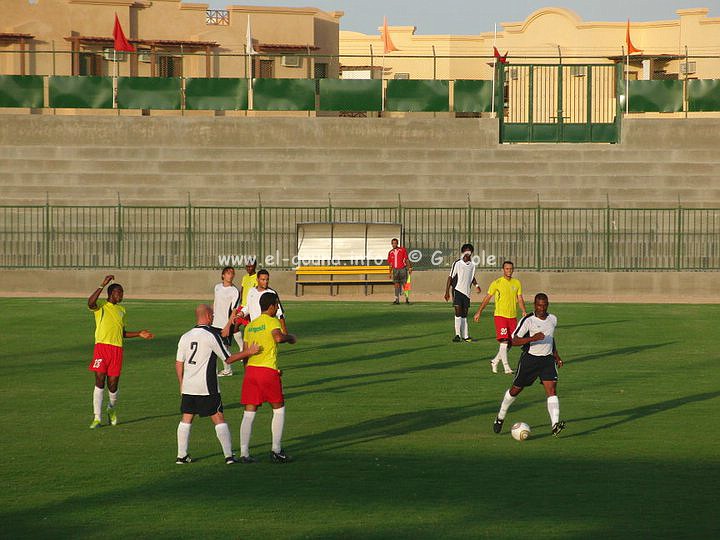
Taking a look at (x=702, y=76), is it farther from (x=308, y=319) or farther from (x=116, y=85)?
(x=308, y=319)

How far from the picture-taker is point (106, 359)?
599 inches

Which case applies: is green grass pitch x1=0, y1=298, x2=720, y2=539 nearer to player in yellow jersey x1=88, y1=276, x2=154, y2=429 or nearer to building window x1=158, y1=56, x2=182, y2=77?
player in yellow jersey x1=88, y1=276, x2=154, y2=429

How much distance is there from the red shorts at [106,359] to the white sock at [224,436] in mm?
2743

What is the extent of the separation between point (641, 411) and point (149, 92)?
32.2 metres

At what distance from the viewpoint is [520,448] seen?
46.6ft

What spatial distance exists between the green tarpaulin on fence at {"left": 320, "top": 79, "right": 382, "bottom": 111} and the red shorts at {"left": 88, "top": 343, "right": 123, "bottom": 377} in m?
30.7

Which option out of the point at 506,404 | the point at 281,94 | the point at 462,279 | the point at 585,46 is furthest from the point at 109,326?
the point at 585,46

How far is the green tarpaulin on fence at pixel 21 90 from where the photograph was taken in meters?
45.0

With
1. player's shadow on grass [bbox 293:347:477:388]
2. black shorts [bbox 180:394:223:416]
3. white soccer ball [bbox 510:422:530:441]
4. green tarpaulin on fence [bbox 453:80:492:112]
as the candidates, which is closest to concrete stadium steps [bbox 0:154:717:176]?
green tarpaulin on fence [bbox 453:80:492:112]

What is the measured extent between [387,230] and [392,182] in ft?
13.3

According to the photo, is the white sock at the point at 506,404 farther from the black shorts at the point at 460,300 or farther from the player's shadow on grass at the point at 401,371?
the black shorts at the point at 460,300

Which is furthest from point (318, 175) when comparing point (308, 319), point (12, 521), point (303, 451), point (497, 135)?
point (12, 521)

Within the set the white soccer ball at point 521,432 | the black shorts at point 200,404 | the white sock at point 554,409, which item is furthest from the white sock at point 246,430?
the white sock at point 554,409

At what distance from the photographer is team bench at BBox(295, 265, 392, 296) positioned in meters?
35.3
